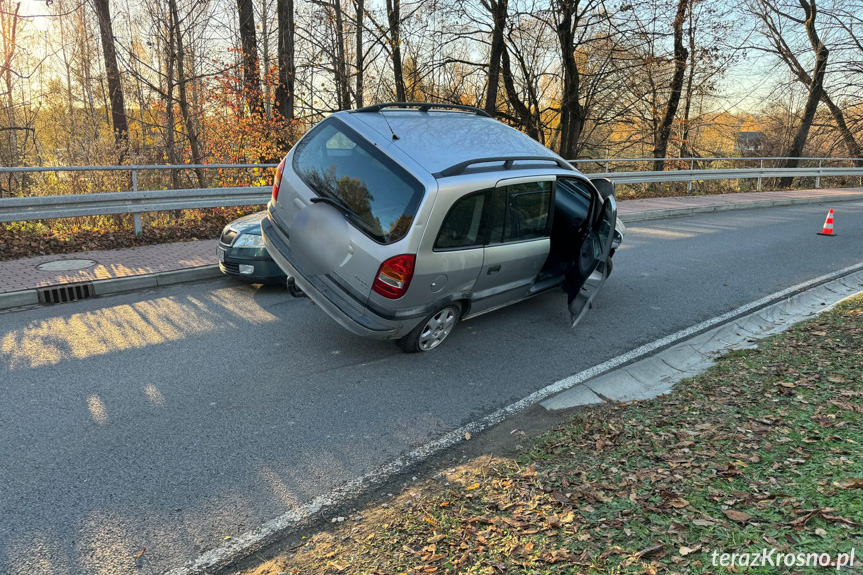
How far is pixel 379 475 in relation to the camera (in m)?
3.56

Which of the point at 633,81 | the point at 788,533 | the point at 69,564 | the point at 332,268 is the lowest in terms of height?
the point at 69,564

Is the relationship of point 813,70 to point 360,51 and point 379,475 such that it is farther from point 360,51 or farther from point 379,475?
point 379,475

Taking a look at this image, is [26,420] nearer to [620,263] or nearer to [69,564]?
[69,564]

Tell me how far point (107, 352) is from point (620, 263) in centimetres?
755

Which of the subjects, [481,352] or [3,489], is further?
[481,352]

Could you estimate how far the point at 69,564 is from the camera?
273cm

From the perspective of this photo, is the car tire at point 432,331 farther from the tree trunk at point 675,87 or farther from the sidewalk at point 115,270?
the tree trunk at point 675,87

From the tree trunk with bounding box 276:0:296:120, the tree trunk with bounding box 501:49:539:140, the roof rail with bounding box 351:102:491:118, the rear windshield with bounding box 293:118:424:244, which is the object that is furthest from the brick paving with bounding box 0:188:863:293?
the tree trunk with bounding box 501:49:539:140

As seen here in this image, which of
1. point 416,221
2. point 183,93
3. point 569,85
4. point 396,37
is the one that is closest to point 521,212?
point 416,221

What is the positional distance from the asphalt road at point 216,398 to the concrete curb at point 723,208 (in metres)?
6.27

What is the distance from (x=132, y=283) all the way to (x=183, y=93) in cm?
983

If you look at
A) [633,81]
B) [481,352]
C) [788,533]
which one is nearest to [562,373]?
[481,352]

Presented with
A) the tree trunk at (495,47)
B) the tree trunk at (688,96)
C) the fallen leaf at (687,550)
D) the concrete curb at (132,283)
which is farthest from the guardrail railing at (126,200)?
the tree trunk at (688,96)

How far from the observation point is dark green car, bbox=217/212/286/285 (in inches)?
268
